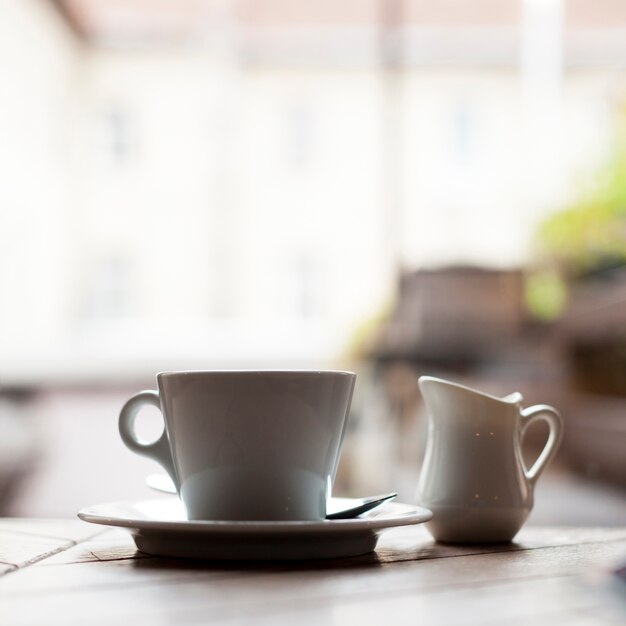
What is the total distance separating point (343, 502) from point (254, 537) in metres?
0.17

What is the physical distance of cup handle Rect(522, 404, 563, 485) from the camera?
2.03 ft

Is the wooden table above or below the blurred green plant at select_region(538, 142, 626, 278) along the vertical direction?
below

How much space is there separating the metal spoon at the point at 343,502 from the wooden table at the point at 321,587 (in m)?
0.03

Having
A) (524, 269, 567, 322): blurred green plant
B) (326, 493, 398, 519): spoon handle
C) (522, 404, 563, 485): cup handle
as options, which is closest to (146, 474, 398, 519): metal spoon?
(326, 493, 398, 519): spoon handle

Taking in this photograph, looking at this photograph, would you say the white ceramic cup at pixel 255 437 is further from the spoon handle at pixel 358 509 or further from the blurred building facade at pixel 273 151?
the blurred building facade at pixel 273 151

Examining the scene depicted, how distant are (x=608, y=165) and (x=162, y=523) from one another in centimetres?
354

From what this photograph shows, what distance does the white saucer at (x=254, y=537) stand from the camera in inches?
18.8

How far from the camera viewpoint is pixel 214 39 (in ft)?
31.2

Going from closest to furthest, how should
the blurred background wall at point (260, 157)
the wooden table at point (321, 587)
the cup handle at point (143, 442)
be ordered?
the wooden table at point (321, 587), the cup handle at point (143, 442), the blurred background wall at point (260, 157)

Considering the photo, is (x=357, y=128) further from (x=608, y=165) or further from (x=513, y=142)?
(x=608, y=165)

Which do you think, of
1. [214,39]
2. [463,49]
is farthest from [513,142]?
[214,39]

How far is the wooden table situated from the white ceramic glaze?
0.02 metres

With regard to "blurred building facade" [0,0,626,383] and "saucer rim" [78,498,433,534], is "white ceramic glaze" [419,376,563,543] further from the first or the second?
"blurred building facade" [0,0,626,383]

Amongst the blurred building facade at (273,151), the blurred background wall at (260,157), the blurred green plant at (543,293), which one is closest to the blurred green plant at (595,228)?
the blurred green plant at (543,293)
